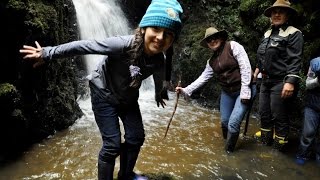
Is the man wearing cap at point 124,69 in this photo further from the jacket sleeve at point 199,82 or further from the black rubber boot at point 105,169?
the jacket sleeve at point 199,82

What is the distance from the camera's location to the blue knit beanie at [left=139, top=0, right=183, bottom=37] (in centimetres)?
281

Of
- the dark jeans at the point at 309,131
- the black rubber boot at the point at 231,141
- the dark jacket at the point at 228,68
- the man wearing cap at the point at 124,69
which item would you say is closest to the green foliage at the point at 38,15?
the man wearing cap at the point at 124,69

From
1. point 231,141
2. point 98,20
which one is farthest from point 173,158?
point 98,20

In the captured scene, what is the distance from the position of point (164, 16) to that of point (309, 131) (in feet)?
11.6

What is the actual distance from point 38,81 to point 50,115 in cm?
84

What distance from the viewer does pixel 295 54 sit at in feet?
16.5

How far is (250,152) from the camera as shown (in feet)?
18.6

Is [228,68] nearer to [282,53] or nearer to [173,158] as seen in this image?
[282,53]

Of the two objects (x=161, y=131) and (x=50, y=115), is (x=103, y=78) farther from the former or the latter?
(x=161, y=131)

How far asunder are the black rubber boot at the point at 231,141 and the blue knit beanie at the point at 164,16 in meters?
3.12

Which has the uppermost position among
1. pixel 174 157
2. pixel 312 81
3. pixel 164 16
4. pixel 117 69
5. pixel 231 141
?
pixel 164 16

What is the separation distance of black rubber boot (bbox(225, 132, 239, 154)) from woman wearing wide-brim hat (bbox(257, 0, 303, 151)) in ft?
2.33

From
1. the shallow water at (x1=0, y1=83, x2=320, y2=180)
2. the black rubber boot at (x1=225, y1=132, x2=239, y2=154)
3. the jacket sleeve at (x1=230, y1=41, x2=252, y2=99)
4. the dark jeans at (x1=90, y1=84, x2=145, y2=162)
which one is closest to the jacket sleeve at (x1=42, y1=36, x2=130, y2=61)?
the dark jeans at (x1=90, y1=84, x2=145, y2=162)

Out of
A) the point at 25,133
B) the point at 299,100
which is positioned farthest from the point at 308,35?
the point at 25,133
